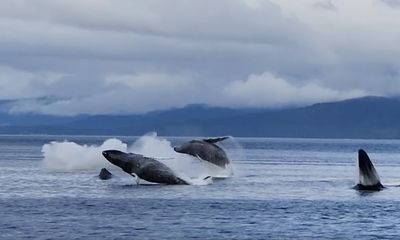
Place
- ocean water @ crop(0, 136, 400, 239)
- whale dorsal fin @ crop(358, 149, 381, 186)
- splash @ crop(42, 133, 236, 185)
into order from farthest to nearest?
splash @ crop(42, 133, 236, 185) → whale dorsal fin @ crop(358, 149, 381, 186) → ocean water @ crop(0, 136, 400, 239)

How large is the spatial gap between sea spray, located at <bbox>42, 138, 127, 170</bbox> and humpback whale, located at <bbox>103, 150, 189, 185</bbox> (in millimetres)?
33486

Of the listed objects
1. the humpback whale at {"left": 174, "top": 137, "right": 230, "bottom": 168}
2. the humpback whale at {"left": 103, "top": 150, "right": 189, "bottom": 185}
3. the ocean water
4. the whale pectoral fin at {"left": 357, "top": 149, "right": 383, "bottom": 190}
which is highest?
the humpback whale at {"left": 174, "top": 137, "right": 230, "bottom": 168}

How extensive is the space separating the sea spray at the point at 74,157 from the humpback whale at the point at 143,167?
3349 centimetres

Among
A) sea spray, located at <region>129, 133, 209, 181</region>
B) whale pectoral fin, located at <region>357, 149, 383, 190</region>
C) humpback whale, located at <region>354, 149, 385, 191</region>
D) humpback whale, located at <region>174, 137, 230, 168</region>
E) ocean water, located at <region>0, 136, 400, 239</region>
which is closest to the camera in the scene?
ocean water, located at <region>0, 136, 400, 239</region>

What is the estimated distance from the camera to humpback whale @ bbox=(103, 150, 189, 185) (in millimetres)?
69125

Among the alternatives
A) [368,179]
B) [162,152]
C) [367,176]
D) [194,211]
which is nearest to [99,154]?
[162,152]

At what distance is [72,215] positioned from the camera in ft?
169

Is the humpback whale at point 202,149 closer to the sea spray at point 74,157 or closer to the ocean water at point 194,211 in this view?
the ocean water at point 194,211

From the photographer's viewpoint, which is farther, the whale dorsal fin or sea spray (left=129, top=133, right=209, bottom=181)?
sea spray (left=129, top=133, right=209, bottom=181)

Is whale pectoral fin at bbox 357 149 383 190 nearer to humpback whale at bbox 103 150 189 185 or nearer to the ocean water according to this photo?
the ocean water

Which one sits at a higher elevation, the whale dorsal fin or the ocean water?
the whale dorsal fin

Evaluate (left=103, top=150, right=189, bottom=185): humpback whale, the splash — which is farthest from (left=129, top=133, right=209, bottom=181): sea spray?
(left=103, top=150, right=189, bottom=185): humpback whale

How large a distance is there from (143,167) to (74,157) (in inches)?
1467

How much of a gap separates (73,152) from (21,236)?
64964 millimetres
